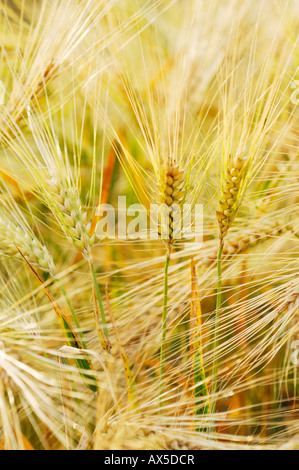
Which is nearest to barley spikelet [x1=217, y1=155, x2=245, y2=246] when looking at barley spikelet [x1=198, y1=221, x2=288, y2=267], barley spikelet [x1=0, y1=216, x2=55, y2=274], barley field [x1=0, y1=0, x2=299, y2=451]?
barley field [x1=0, y1=0, x2=299, y2=451]

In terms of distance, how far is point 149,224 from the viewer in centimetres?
69

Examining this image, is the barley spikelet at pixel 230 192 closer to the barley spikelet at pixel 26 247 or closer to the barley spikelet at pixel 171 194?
the barley spikelet at pixel 171 194

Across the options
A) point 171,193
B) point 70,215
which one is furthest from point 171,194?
point 70,215

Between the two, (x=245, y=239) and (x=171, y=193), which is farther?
(x=245, y=239)

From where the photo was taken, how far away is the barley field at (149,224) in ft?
1.85

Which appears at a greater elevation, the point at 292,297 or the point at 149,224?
the point at 149,224

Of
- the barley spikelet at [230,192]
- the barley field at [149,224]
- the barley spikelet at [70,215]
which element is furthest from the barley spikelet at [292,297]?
the barley spikelet at [70,215]

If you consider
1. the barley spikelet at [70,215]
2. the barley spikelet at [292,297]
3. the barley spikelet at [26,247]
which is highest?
the barley spikelet at [70,215]

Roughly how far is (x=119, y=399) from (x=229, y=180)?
1.13ft

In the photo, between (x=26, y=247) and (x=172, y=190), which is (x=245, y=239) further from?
(x=26, y=247)

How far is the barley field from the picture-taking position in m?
0.56

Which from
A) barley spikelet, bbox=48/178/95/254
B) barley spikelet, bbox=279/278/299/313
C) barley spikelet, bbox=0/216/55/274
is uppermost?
barley spikelet, bbox=48/178/95/254

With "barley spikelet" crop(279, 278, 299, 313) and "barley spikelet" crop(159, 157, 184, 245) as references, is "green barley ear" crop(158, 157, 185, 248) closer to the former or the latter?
"barley spikelet" crop(159, 157, 184, 245)

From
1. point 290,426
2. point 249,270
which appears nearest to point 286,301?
point 249,270
